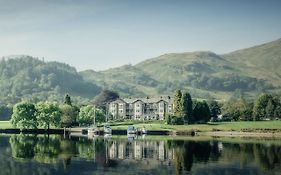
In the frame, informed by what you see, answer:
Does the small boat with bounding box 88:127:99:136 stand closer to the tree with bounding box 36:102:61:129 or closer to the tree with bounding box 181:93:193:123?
the tree with bounding box 36:102:61:129

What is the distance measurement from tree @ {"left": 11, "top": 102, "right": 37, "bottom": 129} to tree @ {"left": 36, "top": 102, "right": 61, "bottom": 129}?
2.32 m

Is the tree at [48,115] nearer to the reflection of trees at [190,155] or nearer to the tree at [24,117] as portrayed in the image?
the tree at [24,117]

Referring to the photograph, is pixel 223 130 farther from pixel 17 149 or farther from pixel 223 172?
pixel 223 172

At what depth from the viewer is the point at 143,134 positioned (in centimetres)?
17538

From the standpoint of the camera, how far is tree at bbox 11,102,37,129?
178500 mm

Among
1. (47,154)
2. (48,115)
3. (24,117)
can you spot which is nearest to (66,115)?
(48,115)

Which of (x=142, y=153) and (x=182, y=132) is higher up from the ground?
(x=182, y=132)

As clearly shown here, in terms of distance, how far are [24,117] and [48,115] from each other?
910cm

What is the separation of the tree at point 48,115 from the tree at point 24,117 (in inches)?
91.4

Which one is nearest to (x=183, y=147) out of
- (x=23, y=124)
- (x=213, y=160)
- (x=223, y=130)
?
(x=213, y=160)

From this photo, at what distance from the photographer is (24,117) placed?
179 metres

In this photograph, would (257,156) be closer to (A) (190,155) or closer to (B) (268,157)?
(B) (268,157)

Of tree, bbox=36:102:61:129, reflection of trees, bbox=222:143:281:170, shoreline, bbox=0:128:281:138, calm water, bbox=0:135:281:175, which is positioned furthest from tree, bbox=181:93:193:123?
reflection of trees, bbox=222:143:281:170

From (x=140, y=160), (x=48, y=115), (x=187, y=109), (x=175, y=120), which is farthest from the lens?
(x=187, y=109)
